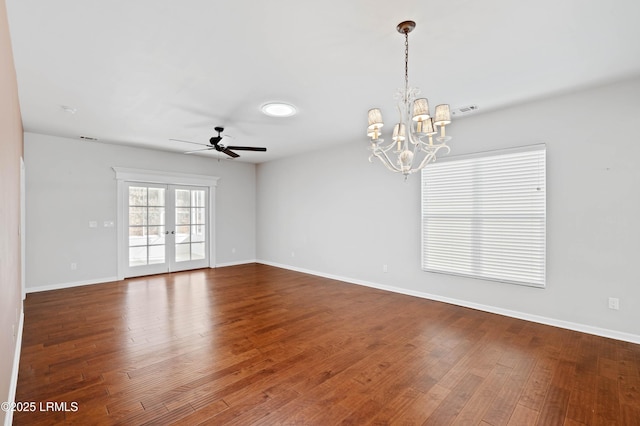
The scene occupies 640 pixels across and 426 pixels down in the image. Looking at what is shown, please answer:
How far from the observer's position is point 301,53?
2.56 metres

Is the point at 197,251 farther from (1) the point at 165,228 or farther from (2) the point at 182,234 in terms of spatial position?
(1) the point at 165,228

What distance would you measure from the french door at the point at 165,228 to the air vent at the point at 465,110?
5730 millimetres

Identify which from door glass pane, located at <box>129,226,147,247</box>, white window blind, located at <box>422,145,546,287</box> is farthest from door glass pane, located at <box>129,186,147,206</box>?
white window blind, located at <box>422,145,546,287</box>

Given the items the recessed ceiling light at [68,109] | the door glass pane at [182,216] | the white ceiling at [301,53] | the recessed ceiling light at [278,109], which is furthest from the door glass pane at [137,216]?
the recessed ceiling light at [278,109]

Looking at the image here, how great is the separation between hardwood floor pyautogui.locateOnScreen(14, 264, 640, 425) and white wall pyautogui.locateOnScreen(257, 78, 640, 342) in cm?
31

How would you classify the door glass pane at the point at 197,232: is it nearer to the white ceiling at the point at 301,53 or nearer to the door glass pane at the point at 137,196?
the door glass pane at the point at 137,196

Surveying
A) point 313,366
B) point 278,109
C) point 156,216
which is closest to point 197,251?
point 156,216

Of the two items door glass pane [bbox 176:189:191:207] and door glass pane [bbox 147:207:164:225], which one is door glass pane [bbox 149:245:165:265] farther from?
door glass pane [bbox 176:189:191:207]

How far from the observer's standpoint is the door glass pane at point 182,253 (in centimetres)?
679

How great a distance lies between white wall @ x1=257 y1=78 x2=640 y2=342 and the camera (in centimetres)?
315

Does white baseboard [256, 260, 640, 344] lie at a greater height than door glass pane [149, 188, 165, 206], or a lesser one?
lesser

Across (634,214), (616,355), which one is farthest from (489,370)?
(634,214)

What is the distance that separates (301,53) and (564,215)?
11.5 ft

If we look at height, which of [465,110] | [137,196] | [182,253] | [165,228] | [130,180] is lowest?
[182,253]
